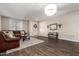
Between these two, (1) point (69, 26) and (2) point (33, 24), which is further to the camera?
(2) point (33, 24)

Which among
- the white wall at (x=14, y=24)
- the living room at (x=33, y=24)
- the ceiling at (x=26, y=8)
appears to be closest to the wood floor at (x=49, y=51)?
the living room at (x=33, y=24)

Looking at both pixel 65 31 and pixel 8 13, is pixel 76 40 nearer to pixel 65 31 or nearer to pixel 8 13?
pixel 65 31

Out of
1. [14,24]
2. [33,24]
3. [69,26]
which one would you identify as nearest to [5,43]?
[14,24]

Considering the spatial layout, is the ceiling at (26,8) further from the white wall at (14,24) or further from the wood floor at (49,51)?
the wood floor at (49,51)

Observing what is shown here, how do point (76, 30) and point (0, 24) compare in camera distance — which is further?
point (0, 24)

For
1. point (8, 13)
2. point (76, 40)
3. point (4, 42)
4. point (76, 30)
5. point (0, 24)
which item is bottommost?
point (76, 40)

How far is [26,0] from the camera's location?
1858 millimetres

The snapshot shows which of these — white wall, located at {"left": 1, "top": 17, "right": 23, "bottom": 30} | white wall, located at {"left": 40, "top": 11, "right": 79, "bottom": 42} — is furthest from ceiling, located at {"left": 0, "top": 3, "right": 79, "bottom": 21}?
white wall, located at {"left": 40, "top": 11, "right": 79, "bottom": 42}

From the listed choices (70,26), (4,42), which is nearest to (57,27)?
(70,26)

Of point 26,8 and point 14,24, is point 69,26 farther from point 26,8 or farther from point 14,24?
point 14,24

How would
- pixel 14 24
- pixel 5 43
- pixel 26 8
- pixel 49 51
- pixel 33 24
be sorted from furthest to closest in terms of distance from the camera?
pixel 33 24, pixel 14 24, pixel 26 8, pixel 49 51, pixel 5 43

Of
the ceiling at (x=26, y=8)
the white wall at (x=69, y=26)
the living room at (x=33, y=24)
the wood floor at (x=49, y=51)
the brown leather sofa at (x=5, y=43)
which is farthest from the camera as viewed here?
the white wall at (x=69, y=26)

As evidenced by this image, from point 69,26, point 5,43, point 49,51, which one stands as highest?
point 69,26

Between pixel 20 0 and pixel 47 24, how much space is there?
7127mm
